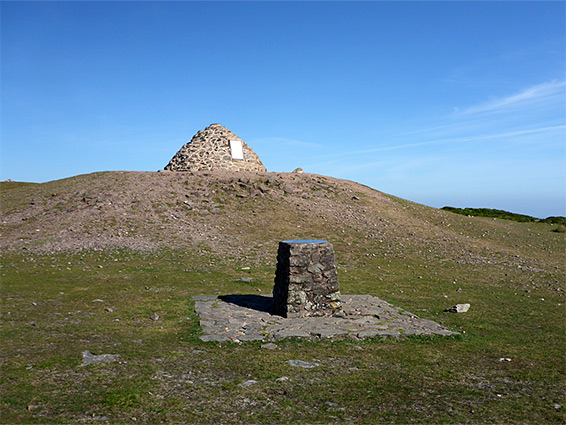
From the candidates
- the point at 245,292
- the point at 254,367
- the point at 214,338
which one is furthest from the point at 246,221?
the point at 254,367

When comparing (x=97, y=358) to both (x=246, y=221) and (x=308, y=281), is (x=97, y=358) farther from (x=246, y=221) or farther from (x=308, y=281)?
(x=246, y=221)

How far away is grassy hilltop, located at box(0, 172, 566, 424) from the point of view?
6.64m

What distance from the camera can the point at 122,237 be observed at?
24.8 metres

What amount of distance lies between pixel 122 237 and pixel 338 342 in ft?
60.3

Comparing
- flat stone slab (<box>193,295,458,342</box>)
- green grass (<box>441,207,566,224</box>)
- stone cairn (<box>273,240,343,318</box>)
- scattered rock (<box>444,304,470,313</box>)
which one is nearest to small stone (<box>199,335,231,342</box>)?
flat stone slab (<box>193,295,458,342</box>)

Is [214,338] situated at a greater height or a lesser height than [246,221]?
lesser

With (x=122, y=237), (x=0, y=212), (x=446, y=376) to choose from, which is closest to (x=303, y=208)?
(x=122, y=237)

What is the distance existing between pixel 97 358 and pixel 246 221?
20.1 metres

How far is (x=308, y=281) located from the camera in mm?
11781

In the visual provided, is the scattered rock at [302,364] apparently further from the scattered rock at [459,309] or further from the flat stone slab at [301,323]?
the scattered rock at [459,309]

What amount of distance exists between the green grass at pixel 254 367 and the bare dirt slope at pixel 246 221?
8809mm

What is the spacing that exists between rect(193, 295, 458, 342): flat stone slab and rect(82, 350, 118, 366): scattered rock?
210 cm

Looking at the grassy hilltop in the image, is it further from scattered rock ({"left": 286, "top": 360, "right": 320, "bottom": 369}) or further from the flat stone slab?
the flat stone slab

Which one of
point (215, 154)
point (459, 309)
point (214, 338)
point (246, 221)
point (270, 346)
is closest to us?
point (270, 346)
